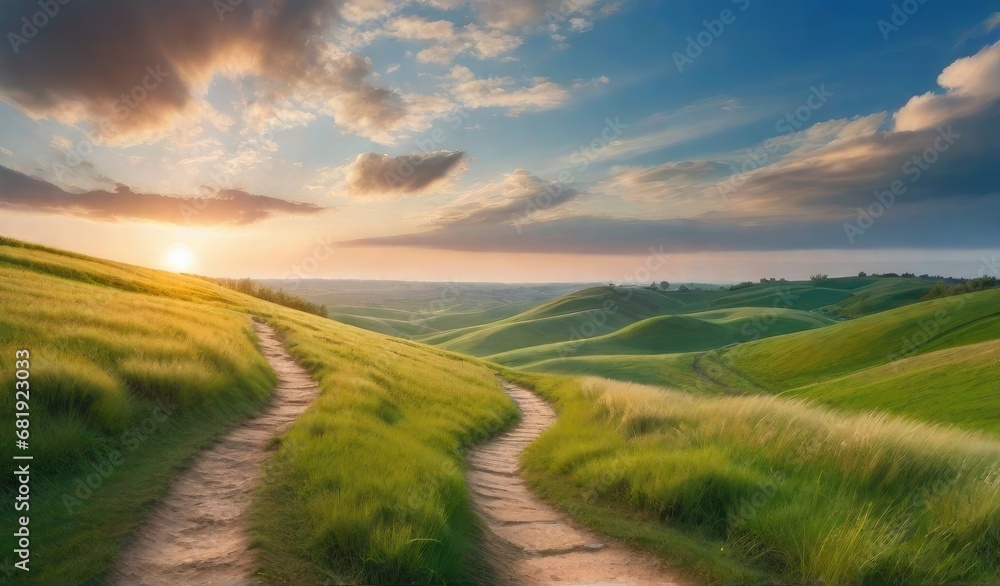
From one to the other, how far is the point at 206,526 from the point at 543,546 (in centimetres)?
566

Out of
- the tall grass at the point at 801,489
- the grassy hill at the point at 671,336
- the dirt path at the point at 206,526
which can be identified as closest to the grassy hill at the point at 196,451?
the dirt path at the point at 206,526

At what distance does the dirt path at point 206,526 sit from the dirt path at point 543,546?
397 cm

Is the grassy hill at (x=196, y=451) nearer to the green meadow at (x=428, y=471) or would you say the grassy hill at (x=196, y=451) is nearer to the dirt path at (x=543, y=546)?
the green meadow at (x=428, y=471)

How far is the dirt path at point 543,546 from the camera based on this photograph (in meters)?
7.59

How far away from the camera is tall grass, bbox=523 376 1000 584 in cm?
738

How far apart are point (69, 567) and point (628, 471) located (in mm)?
9791

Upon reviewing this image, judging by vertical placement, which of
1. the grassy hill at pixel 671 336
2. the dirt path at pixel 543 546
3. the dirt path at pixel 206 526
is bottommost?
the grassy hill at pixel 671 336

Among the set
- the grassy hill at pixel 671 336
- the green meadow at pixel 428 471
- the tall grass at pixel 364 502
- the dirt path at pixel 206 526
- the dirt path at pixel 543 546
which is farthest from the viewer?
the grassy hill at pixel 671 336

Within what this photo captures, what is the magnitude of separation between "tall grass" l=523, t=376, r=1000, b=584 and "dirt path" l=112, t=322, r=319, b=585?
6.69 meters

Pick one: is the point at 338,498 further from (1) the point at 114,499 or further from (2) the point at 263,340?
(2) the point at 263,340

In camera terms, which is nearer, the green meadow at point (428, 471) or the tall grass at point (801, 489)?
the green meadow at point (428, 471)

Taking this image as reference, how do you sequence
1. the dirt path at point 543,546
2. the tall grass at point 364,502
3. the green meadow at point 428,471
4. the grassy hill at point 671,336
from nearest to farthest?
the tall grass at point 364,502 → the green meadow at point 428,471 → the dirt path at point 543,546 → the grassy hill at point 671,336

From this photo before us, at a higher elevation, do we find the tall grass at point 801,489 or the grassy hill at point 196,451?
the grassy hill at point 196,451

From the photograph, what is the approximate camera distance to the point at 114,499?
7480 mm
